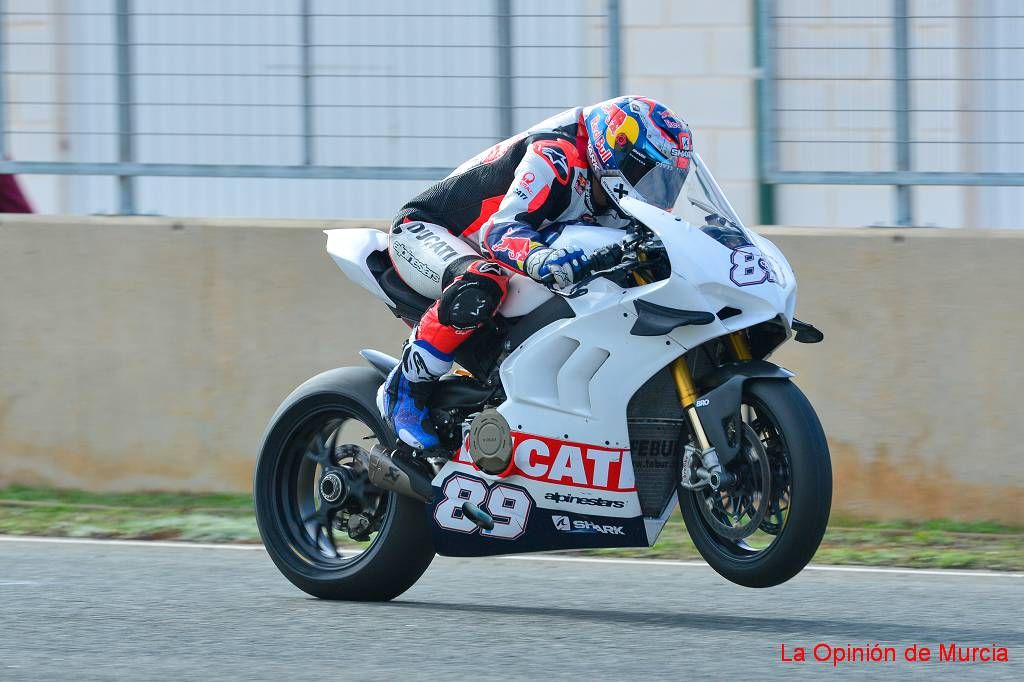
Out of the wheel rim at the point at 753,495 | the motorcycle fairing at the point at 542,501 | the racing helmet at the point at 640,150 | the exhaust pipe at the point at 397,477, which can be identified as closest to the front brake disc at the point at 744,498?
the wheel rim at the point at 753,495

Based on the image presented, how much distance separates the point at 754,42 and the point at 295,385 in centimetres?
283

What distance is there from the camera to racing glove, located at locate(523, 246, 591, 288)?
5.42 m

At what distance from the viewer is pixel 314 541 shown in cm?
632

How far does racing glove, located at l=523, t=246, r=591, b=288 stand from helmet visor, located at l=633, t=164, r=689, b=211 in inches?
13.4

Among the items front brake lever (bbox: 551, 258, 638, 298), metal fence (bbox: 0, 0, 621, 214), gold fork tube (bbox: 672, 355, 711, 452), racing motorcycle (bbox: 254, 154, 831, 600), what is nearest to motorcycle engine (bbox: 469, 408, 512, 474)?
racing motorcycle (bbox: 254, 154, 831, 600)

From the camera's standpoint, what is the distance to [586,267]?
17.8 ft

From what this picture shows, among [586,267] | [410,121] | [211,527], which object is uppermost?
[410,121]

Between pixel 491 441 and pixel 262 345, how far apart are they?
2.93 meters

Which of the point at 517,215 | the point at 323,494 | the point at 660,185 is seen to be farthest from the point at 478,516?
the point at 660,185

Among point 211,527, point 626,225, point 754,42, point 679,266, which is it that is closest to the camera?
point 679,266

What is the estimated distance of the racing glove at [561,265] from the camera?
542 cm

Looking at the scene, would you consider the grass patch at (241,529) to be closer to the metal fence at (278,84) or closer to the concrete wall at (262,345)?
the concrete wall at (262,345)

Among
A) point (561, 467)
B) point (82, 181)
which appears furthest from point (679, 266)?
point (82, 181)

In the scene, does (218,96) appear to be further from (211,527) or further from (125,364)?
(211,527)
